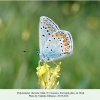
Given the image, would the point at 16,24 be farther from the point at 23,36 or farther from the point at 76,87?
the point at 76,87

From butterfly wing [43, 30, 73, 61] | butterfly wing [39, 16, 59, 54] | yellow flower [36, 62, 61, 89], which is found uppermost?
butterfly wing [39, 16, 59, 54]

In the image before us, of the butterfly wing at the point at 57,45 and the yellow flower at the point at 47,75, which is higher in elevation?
the butterfly wing at the point at 57,45

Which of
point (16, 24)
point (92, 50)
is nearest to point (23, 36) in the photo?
point (16, 24)

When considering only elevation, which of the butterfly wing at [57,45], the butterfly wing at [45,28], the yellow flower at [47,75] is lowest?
the yellow flower at [47,75]

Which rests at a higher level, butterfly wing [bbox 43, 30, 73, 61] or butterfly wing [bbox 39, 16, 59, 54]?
butterfly wing [bbox 39, 16, 59, 54]

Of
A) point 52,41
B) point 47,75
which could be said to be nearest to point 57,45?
point 52,41

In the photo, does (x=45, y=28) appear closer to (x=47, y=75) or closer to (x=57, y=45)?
(x=57, y=45)
